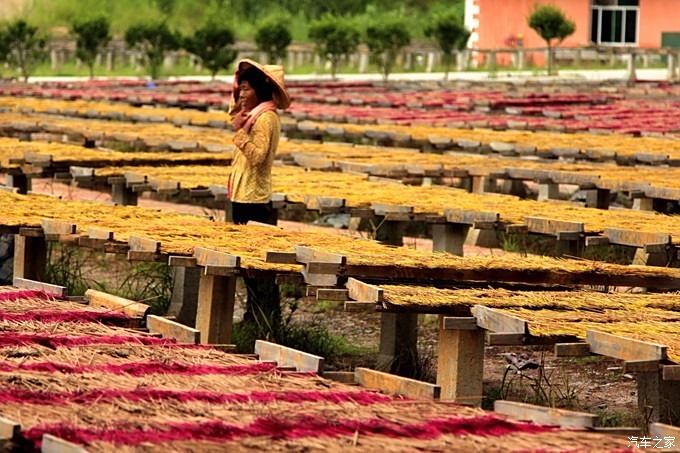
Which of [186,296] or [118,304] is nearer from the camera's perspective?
[118,304]

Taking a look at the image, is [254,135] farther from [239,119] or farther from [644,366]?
[644,366]

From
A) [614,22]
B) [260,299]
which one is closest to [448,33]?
[614,22]

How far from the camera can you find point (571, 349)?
7.72 metres

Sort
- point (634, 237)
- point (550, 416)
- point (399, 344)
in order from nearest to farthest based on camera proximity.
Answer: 1. point (550, 416)
2. point (399, 344)
3. point (634, 237)

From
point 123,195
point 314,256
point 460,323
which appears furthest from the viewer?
point 123,195

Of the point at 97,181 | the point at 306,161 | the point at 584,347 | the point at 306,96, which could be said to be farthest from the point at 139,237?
the point at 306,96

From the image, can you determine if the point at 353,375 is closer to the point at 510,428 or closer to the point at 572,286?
the point at 510,428

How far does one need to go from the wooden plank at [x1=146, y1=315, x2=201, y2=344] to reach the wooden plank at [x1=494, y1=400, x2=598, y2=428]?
1.91 m

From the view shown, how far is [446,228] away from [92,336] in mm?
5481

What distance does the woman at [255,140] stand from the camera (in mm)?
12289

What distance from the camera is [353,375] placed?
24.8 feet

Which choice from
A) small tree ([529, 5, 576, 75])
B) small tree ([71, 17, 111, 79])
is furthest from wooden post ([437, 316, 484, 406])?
small tree ([529, 5, 576, 75])

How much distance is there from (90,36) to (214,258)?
102 feet

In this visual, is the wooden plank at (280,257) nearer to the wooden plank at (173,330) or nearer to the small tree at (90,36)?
the wooden plank at (173,330)
